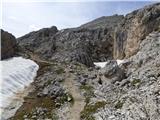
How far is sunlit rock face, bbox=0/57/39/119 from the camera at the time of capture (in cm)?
7074

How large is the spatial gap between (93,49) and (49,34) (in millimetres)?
23504

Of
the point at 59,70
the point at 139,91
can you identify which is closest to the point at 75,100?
the point at 139,91

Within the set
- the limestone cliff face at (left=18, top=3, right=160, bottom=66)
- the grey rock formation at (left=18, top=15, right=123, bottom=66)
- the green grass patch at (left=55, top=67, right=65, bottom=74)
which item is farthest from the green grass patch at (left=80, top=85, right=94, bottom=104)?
the grey rock formation at (left=18, top=15, right=123, bottom=66)

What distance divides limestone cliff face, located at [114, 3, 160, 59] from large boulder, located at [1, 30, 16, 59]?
38784 mm

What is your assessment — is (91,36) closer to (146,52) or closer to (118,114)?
(146,52)

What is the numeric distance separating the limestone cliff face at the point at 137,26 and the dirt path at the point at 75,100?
111 feet

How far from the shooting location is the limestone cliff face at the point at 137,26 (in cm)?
11481

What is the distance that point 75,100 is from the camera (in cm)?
7131

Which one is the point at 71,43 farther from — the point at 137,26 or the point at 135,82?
the point at 135,82

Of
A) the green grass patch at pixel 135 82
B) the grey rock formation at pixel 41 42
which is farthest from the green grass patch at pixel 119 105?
the grey rock formation at pixel 41 42

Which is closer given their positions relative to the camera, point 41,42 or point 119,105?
point 119,105

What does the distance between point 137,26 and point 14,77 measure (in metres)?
52.1

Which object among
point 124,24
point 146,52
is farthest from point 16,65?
point 124,24

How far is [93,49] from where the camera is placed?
17662 centimetres
